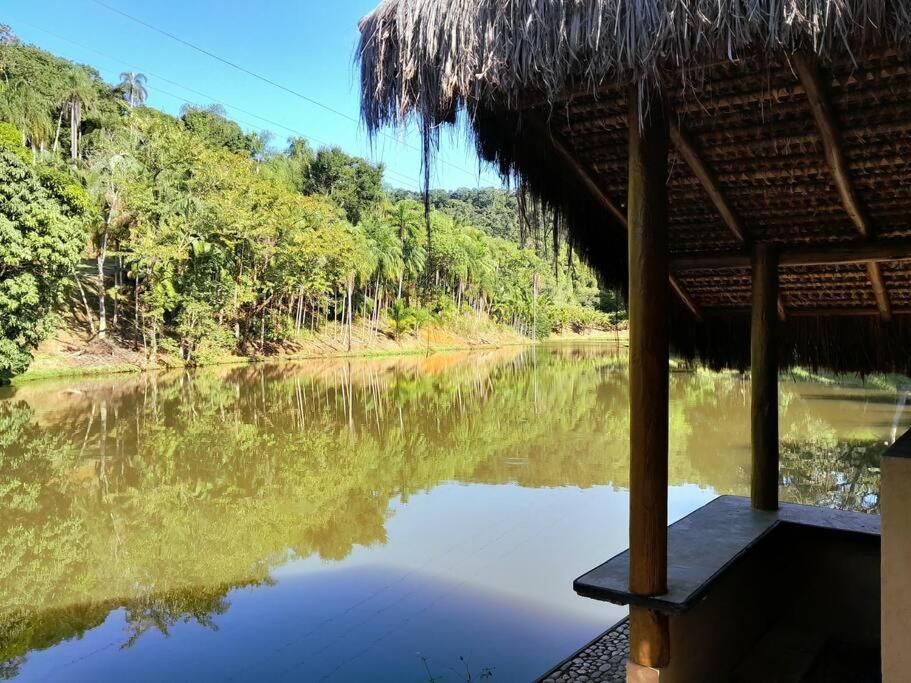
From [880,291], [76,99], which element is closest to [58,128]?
[76,99]

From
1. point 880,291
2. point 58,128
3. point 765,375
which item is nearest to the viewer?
point 765,375

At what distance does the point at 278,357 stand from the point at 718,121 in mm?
24582

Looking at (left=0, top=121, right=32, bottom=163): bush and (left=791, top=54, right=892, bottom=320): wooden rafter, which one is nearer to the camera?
(left=791, top=54, right=892, bottom=320): wooden rafter

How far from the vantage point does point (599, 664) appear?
2.90 metres

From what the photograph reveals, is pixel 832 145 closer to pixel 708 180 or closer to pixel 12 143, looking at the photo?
pixel 708 180

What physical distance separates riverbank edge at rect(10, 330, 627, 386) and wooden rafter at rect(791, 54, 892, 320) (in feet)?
4.27

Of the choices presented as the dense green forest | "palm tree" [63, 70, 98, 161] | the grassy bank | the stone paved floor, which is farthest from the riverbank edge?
"palm tree" [63, 70, 98, 161]

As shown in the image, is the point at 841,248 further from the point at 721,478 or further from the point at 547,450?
the point at 547,450

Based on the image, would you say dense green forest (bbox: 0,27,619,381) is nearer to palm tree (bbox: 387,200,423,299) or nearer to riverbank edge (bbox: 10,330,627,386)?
palm tree (bbox: 387,200,423,299)

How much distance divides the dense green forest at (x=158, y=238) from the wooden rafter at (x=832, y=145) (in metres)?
9.08

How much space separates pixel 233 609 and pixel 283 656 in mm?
758

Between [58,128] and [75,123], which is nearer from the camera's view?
[58,128]

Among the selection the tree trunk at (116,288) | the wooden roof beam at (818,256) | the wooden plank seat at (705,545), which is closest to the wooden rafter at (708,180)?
the wooden roof beam at (818,256)

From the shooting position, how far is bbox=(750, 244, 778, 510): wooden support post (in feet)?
10.2
